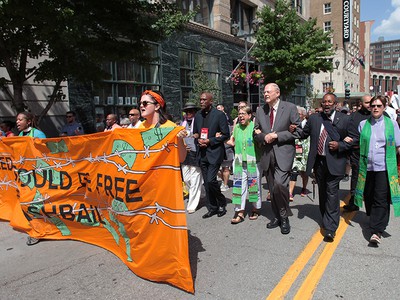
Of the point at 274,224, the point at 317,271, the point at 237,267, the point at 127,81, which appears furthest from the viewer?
the point at 127,81

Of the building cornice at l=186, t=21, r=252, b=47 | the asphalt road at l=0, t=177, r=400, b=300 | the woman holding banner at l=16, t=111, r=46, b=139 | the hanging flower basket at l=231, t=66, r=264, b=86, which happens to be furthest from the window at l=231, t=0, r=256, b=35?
the asphalt road at l=0, t=177, r=400, b=300

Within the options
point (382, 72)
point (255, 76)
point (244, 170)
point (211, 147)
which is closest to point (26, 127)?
point (211, 147)

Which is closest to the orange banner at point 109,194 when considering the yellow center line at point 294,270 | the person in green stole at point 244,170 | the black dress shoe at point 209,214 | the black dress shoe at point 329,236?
the yellow center line at point 294,270

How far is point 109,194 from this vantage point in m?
3.96

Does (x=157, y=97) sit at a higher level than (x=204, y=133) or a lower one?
higher

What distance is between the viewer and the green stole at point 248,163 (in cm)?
529

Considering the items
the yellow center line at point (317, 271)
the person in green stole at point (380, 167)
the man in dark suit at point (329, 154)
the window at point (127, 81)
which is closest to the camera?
the yellow center line at point (317, 271)

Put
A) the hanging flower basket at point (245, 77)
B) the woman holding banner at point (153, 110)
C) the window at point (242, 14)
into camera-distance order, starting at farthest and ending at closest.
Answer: the window at point (242, 14) < the hanging flower basket at point (245, 77) < the woman holding banner at point (153, 110)

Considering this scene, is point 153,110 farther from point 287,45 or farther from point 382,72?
point 382,72

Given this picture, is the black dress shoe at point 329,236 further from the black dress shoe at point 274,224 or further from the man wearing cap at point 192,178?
the man wearing cap at point 192,178

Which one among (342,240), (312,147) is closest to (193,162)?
(312,147)

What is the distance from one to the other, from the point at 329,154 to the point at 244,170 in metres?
1.31

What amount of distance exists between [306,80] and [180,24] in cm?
3064

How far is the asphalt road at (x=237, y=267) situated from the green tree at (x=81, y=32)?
363cm
